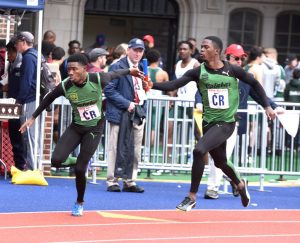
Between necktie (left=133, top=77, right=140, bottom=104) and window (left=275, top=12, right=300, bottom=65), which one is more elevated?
window (left=275, top=12, right=300, bottom=65)

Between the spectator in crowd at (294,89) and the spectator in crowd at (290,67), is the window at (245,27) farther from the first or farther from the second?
the spectator in crowd at (294,89)

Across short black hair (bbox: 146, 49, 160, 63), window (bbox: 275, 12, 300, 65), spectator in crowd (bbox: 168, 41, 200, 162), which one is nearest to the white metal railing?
spectator in crowd (bbox: 168, 41, 200, 162)

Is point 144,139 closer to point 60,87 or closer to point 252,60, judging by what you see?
point 252,60

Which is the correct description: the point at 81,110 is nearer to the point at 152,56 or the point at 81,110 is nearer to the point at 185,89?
the point at 185,89

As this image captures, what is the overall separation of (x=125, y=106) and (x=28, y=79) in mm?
1651

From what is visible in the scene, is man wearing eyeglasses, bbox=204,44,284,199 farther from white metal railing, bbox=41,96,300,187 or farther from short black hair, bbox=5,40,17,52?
short black hair, bbox=5,40,17,52

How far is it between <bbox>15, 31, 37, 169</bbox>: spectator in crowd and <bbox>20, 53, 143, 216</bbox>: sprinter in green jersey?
285 cm

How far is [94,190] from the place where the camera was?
52.5 feet

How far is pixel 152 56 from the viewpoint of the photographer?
19125 millimetres

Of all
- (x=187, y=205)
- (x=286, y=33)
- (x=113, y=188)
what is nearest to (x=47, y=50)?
(x=113, y=188)

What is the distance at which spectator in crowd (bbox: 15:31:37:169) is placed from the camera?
53.9ft

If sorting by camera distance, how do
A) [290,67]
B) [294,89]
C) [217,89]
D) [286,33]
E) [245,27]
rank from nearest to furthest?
Answer: [217,89], [294,89], [290,67], [245,27], [286,33]

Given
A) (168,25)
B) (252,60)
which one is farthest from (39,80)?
(168,25)

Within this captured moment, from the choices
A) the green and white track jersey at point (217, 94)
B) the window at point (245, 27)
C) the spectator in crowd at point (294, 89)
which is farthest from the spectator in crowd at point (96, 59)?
the window at point (245, 27)
